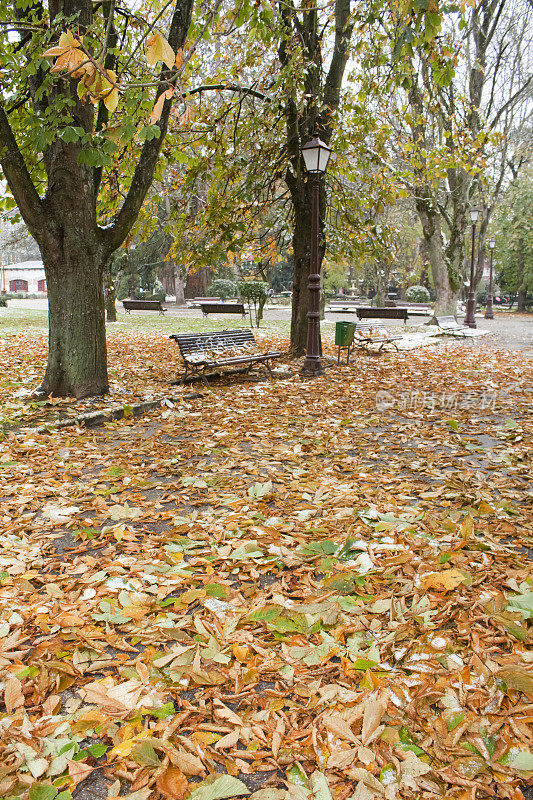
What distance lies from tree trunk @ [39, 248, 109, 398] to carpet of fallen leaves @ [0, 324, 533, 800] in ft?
5.63

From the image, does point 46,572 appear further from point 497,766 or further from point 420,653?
point 497,766

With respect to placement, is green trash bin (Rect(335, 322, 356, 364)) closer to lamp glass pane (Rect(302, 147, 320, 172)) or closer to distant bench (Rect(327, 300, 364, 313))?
lamp glass pane (Rect(302, 147, 320, 172))

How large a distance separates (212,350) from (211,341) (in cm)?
16

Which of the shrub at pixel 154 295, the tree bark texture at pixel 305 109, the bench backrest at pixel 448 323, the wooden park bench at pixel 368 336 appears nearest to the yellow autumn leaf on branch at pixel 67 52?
the tree bark texture at pixel 305 109

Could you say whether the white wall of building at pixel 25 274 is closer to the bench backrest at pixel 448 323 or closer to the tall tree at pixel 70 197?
the bench backrest at pixel 448 323

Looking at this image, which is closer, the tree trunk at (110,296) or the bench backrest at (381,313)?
the tree trunk at (110,296)

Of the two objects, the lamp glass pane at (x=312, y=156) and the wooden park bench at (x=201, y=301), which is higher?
the lamp glass pane at (x=312, y=156)

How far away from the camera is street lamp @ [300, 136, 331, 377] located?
9555 millimetres

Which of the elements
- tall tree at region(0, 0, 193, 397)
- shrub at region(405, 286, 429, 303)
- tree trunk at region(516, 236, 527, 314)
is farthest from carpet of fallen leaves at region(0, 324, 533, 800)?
tree trunk at region(516, 236, 527, 314)

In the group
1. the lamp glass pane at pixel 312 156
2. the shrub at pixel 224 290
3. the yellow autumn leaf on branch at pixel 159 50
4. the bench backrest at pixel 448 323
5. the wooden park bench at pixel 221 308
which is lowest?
the bench backrest at pixel 448 323

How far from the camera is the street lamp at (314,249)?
9.55 metres

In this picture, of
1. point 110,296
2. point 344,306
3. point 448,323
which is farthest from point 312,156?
point 344,306

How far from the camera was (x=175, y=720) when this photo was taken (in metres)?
2.08

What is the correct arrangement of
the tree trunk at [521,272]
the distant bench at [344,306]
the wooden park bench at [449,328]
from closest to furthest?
the wooden park bench at [449,328]
the distant bench at [344,306]
the tree trunk at [521,272]
